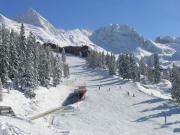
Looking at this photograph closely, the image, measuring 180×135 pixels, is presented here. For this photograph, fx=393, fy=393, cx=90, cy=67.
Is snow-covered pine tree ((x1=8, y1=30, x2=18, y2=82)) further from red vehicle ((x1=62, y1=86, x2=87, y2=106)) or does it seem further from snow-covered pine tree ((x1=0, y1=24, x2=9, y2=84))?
red vehicle ((x1=62, y1=86, x2=87, y2=106))

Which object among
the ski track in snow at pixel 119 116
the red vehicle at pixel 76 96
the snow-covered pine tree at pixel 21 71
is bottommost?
the ski track in snow at pixel 119 116

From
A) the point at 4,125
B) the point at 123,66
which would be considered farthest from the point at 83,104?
the point at 123,66

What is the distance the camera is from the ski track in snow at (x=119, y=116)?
51.8m

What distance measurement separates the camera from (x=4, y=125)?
3881 cm

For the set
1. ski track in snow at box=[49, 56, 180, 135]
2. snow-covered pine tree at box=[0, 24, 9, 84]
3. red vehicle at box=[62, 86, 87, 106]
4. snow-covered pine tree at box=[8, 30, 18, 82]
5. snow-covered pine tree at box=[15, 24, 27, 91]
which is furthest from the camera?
red vehicle at box=[62, 86, 87, 106]

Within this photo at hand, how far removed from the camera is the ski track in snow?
170 feet

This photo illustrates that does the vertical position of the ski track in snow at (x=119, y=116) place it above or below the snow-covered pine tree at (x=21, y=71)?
below

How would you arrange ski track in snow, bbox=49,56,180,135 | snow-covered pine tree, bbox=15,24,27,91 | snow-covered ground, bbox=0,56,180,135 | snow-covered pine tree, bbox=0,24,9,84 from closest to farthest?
snow-covered ground, bbox=0,56,180,135
ski track in snow, bbox=49,56,180,135
snow-covered pine tree, bbox=15,24,27,91
snow-covered pine tree, bbox=0,24,9,84

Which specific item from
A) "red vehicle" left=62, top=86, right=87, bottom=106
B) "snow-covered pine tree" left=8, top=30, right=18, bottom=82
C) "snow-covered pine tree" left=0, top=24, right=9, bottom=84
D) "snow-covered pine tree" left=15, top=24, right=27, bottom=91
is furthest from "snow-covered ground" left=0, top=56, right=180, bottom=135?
"snow-covered pine tree" left=0, top=24, right=9, bottom=84

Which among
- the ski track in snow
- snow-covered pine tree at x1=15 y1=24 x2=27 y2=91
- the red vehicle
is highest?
snow-covered pine tree at x1=15 y1=24 x2=27 y2=91

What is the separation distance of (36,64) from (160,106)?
26.8 metres

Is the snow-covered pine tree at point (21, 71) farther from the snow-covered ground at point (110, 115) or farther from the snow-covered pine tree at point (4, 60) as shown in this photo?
the snow-covered ground at point (110, 115)

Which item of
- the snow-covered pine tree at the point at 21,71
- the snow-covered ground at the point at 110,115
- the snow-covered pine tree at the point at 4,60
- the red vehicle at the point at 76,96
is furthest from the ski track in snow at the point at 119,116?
the snow-covered pine tree at the point at 4,60

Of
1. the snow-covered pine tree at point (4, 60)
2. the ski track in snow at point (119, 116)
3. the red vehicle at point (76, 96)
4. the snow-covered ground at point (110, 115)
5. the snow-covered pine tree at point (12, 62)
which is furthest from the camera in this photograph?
the red vehicle at point (76, 96)
